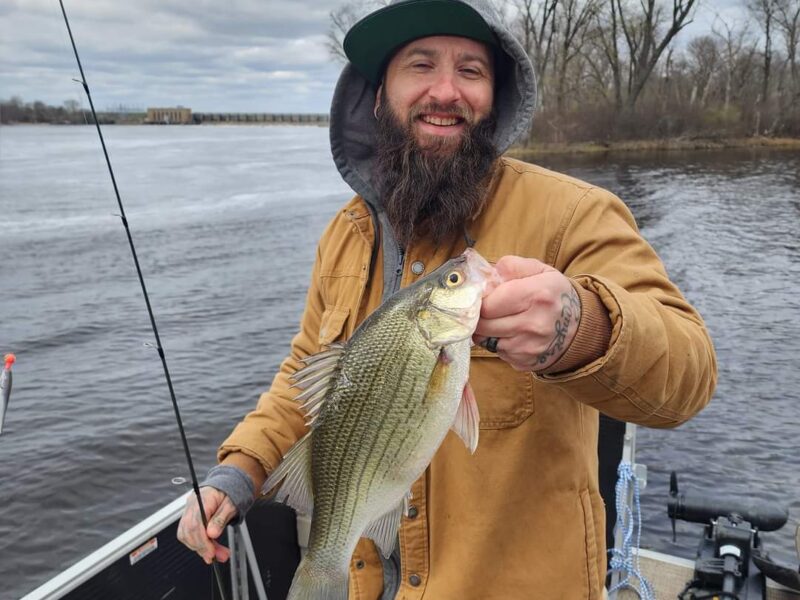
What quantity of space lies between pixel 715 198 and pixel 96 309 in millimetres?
22276

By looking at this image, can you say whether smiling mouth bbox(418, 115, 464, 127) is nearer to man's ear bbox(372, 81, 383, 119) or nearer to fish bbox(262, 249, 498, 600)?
man's ear bbox(372, 81, 383, 119)

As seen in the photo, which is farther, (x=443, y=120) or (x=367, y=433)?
(x=443, y=120)

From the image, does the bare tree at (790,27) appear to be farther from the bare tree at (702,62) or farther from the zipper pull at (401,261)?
the zipper pull at (401,261)

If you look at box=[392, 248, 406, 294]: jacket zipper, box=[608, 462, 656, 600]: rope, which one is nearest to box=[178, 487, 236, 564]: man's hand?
box=[392, 248, 406, 294]: jacket zipper

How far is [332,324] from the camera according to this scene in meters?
2.83

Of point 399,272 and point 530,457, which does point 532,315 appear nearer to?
point 530,457

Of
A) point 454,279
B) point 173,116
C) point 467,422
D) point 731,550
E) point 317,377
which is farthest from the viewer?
point 173,116

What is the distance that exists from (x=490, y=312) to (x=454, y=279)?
17 centimetres

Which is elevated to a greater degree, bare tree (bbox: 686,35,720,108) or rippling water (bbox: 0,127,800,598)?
bare tree (bbox: 686,35,720,108)

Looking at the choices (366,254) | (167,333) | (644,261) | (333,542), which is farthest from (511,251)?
(167,333)

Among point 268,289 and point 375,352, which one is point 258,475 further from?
point 268,289

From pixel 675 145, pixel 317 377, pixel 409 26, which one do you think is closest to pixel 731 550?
pixel 317 377

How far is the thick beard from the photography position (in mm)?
2617

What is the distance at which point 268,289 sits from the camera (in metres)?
16.4
